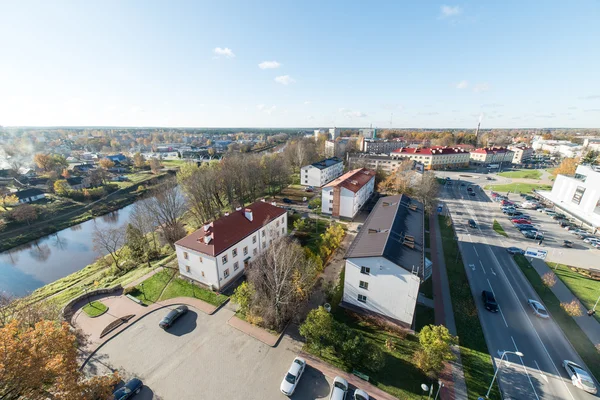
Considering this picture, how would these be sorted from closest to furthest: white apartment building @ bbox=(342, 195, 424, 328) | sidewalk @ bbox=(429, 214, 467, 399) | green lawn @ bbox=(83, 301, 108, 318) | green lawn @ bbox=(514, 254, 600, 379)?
sidewalk @ bbox=(429, 214, 467, 399) → green lawn @ bbox=(514, 254, 600, 379) → white apartment building @ bbox=(342, 195, 424, 328) → green lawn @ bbox=(83, 301, 108, 318)

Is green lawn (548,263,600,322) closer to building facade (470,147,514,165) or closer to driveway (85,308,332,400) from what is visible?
driveway (85,308,332,400)

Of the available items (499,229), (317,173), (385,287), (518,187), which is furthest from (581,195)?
(317,173)

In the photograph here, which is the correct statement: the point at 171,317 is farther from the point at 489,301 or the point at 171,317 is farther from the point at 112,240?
the point at 489,301

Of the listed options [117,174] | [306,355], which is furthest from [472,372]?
[117,174]

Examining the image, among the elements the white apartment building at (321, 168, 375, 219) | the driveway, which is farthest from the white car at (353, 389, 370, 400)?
the white apartment building at (321, 168, 375, 219)

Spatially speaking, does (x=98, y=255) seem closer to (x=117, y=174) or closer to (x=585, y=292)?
(x=117, y=174)

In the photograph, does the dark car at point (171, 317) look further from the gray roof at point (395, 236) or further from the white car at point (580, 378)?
the white car at point (580, 378)
